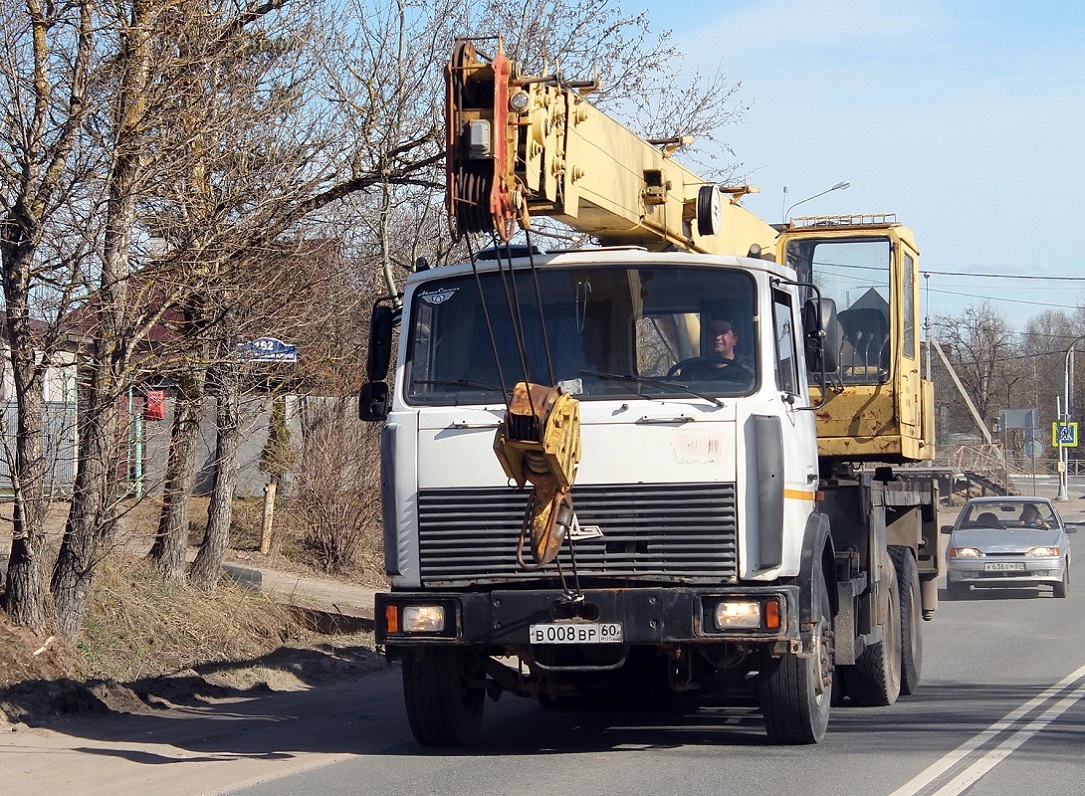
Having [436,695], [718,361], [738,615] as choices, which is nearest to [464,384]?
[718,361]

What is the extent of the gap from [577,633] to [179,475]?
6.21 m

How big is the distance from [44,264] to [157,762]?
4148 mm

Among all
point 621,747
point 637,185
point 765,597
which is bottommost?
point 621,747

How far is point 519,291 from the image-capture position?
320 inches

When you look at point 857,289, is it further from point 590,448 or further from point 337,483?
point 337,483

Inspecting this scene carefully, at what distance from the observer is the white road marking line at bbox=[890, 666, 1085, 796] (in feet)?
23.7

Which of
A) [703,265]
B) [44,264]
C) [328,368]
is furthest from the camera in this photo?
[328,368]

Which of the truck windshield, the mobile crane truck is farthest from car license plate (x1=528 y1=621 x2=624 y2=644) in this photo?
the truck windshield

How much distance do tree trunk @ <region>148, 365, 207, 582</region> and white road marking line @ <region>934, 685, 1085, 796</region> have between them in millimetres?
6773

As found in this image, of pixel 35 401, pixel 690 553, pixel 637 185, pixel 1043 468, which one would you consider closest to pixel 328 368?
pixel 35 401

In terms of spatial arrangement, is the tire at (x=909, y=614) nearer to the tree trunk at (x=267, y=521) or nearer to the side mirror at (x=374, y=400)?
the side mirror at (x=374, y=400)

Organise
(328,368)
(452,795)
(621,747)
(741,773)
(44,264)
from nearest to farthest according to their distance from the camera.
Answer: (452,795), (741,773), (621,747), (44,264), (328,368)

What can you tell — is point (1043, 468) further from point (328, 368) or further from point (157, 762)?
point (157, 762)

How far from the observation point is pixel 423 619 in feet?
25.3
